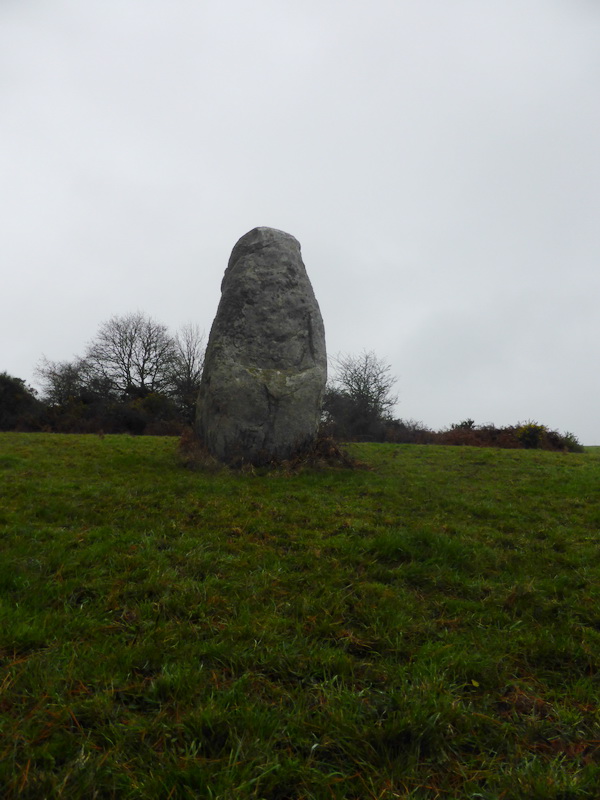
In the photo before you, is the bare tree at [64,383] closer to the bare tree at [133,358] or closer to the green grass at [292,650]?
the bare tree at [133,358]

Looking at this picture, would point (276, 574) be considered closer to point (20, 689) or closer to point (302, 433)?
point (20, 689)

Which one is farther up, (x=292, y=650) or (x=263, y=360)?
(x=263, y=360)

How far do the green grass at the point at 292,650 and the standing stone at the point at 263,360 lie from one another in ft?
10.1

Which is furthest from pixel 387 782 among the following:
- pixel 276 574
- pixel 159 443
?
pixel 159 443

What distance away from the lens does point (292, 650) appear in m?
3.36

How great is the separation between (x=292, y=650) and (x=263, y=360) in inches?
298

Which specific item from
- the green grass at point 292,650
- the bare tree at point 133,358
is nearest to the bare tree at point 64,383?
the bare tree at point 133,358

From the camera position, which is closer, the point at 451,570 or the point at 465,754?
the point at 465,754

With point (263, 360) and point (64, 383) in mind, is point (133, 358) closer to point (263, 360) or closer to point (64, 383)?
point (64, 383)

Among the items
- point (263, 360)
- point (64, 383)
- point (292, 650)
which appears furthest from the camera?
point (64, 383)

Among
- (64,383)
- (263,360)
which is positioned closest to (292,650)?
(263,360)

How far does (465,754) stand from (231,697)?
1352 millimetres

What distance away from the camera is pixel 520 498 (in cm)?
814

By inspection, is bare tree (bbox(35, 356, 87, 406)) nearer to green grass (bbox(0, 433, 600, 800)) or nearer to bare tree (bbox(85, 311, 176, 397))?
bare tree (bbox(85, 311, 176, 397))
